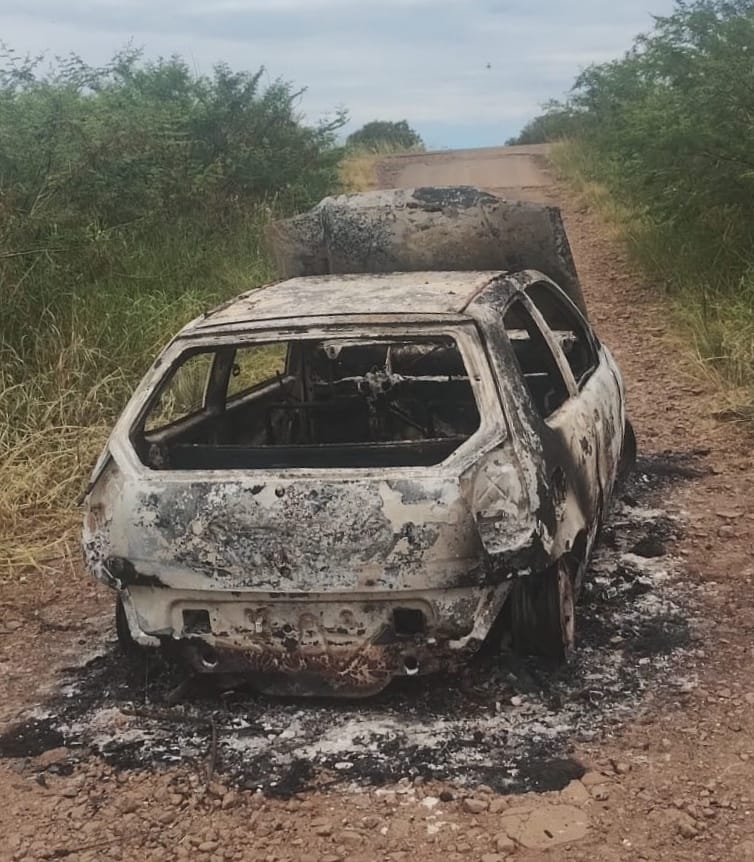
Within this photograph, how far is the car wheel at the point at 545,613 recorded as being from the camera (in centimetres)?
367

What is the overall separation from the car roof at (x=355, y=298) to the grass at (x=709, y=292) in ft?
11.7

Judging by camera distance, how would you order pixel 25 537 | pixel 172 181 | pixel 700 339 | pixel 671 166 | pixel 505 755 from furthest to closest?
pixel 172 181, pixel 671 166, pixel 700 339, pixel 25 537, pixel 505 755

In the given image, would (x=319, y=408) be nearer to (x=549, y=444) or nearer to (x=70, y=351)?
(x=549, y=444)

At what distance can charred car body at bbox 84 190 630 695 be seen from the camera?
3.34m

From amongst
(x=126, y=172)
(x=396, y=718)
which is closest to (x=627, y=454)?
(x=396, y=718)

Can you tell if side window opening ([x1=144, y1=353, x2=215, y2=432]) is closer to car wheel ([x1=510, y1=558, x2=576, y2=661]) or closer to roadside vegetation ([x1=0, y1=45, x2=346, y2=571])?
roadside vegetation ([x1=0, y1=45, x2=346, y2=571])

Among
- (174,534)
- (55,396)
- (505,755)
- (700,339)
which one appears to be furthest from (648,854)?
(700,339)

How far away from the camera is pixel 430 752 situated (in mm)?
3322

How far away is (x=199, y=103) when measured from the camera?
49.3ft

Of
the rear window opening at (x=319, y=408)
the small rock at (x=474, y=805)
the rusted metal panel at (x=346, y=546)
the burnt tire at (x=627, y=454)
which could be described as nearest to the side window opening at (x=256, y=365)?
the rear window opening at (x=319, y=408)

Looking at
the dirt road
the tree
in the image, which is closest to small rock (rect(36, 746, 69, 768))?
the dirt road

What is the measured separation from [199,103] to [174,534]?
12.9m

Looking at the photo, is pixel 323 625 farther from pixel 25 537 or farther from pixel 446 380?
pixel 25 537

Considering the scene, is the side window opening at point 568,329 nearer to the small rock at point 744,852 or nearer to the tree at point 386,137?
the small rock at point 744,852
